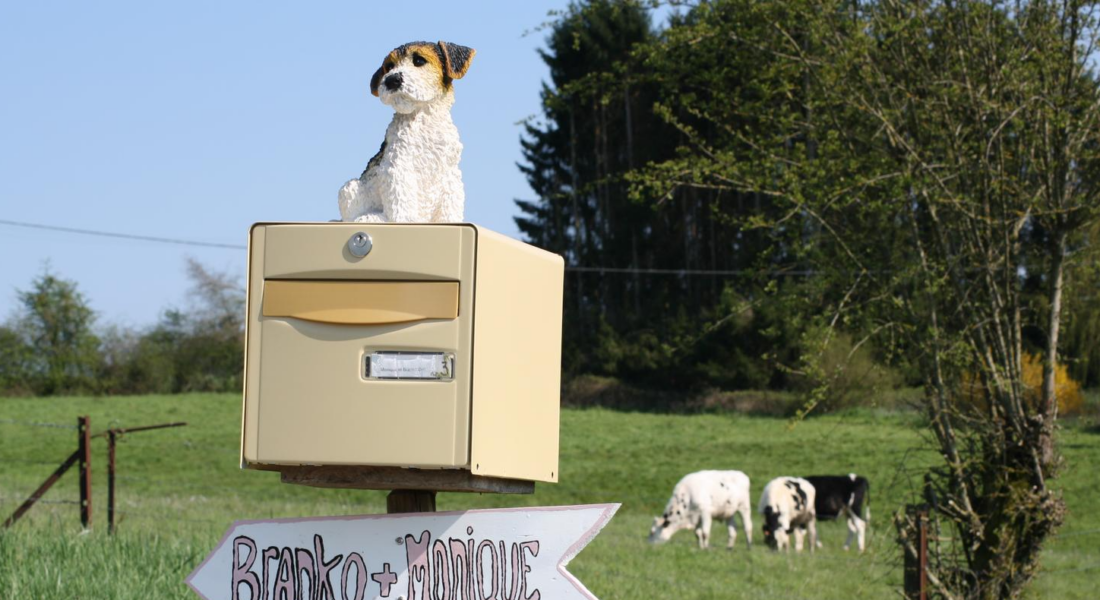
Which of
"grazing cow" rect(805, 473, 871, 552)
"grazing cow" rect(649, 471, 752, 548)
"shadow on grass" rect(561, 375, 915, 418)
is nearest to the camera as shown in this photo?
"grazing cow" rect(649, 471, 752, 548)

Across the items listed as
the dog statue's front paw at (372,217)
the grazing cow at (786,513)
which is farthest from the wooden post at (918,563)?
the grazing cow at (786,513)

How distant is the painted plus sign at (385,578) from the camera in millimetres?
2396

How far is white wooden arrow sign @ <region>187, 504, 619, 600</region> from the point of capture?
240cm

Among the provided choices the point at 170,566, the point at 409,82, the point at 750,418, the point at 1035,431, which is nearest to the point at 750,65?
the point at 1035,431

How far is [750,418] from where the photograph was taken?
106 ft

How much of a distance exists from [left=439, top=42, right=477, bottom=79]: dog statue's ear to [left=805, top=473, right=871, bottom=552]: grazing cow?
14.1m

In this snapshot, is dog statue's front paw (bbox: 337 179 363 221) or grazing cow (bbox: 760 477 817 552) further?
grazing cow (bbox: 760 477 817 552)

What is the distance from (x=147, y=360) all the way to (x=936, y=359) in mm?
41173

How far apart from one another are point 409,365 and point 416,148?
2.04 ft

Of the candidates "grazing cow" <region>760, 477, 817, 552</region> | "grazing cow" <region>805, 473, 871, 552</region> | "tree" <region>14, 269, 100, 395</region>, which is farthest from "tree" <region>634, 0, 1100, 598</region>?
"tree" <region>14, 269, 100, 395</region>

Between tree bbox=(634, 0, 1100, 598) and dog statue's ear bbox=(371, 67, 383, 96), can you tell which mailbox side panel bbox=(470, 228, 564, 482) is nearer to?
dog statue's ear bbox=(371, 67, 383, 96)

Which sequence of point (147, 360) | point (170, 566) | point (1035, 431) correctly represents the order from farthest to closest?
point (147, 360)
point (1035, 431)
point (170, 566)

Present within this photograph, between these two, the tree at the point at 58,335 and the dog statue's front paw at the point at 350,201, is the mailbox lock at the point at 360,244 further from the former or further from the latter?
the tree at the point at 58,335

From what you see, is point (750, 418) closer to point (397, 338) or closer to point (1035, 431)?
point (1035, 431)
